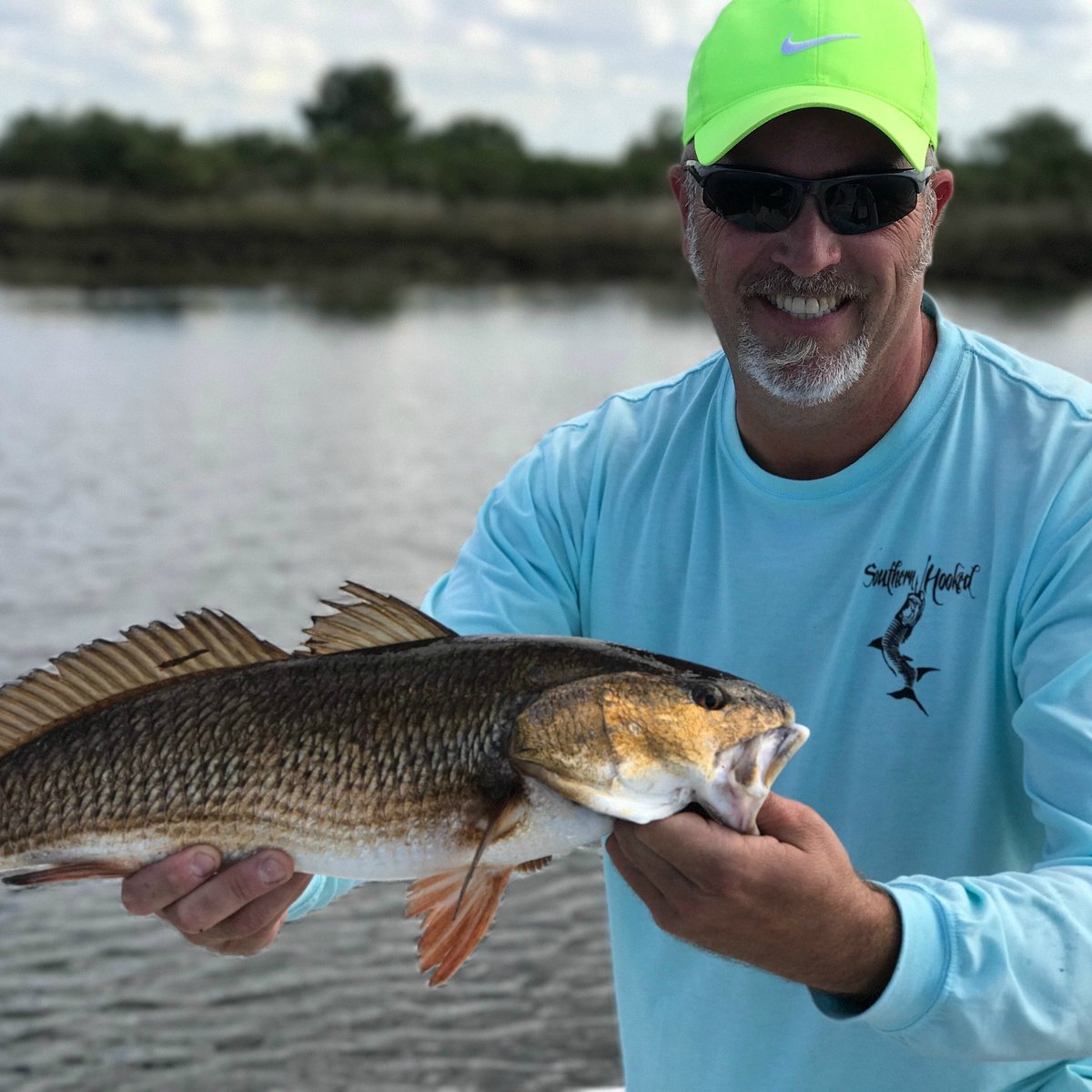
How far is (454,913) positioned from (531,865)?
0.15 m

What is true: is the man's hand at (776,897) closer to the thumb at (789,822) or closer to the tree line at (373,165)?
the thumb at (789,822)

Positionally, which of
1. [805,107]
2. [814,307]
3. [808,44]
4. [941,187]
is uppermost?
[808,44]

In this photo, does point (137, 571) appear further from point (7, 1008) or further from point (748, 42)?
point (748, 42)

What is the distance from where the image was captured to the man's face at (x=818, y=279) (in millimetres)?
2758

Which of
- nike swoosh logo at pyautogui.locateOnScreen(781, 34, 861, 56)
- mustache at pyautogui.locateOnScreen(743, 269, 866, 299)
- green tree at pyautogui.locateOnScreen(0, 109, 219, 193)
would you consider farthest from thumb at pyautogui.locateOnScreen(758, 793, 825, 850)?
green tree at pyautogui.locateOnScreen(0, 109, 219, 193)

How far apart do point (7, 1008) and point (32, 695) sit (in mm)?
4103

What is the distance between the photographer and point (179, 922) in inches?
99.3

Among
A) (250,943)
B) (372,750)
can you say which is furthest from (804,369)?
(250,943)

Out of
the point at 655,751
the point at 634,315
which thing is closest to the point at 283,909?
the point at 655,751

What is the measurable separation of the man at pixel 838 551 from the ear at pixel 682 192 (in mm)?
66

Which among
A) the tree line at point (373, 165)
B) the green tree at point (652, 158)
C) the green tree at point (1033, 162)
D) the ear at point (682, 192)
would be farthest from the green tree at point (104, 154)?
the ear at point (682, 192)

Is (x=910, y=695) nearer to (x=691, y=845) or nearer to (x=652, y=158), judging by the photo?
(x=691, y=845)

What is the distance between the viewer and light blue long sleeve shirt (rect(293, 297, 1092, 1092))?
2486mm

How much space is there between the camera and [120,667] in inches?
101
